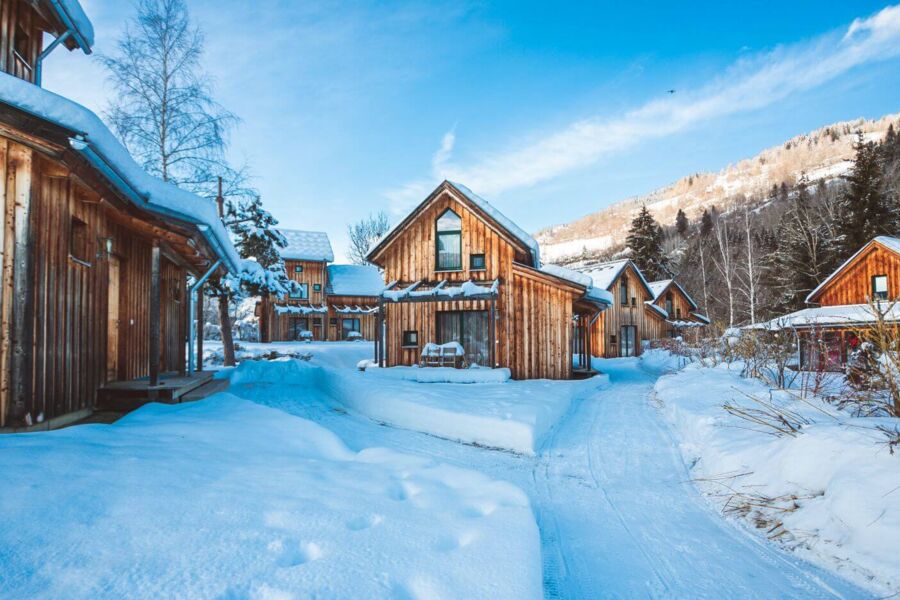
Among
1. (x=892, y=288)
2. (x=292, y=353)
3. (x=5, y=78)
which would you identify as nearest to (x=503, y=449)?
(x=5, y=78)

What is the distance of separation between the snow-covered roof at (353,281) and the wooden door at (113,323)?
22.7m

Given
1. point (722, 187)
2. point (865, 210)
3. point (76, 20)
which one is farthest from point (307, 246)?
point (722, 187)

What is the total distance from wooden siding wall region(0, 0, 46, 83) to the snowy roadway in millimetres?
7710

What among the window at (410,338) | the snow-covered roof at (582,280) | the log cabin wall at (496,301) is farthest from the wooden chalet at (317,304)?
the snow-covered roof at (582,280)

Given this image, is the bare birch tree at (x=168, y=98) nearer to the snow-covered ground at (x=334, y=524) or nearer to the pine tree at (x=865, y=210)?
the snow-covered ground at (x=334, y=524)

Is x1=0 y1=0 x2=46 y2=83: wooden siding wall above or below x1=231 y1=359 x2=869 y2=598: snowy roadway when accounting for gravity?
above

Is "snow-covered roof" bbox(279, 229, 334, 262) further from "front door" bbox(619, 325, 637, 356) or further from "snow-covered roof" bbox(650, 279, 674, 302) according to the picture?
"snow-covered roof" bbox(650, 279, 674, 302)

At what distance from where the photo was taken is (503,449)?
6.28 m

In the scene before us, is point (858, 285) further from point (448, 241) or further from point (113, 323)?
point (113, 323)

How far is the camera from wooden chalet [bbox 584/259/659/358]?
2488cm

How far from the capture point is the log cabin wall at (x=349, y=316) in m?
31.0

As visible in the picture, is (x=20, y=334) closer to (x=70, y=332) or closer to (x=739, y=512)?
(x=70, y=332)

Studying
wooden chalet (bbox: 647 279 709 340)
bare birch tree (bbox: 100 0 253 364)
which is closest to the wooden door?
bare birch tree (bbox: 100 0 253 364)

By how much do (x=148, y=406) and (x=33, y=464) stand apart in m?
3.59
